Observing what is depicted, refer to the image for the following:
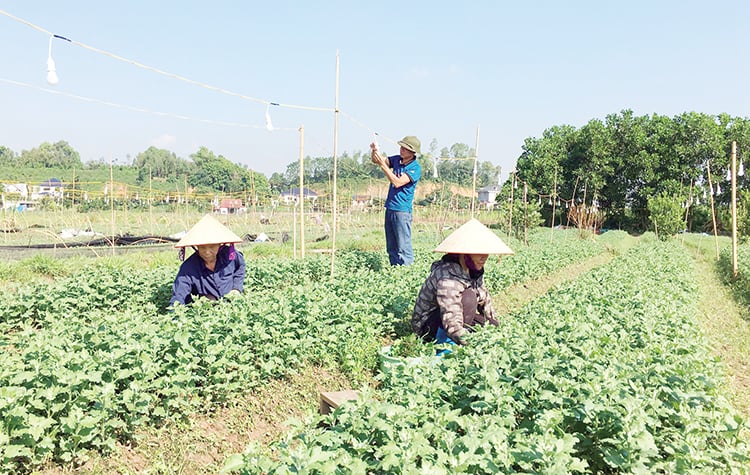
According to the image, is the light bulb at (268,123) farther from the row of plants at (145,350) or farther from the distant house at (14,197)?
the distant house at (14,197)

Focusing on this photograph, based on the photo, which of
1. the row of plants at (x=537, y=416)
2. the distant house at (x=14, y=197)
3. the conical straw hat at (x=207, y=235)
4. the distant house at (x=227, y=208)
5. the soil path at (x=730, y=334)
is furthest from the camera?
the distant house at (x=227, y=208)

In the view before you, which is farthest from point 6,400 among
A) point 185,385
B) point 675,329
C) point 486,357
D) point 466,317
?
point 675,329

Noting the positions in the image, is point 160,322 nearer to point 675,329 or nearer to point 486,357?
point 486,357

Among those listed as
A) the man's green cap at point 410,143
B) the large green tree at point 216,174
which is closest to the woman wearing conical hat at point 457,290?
the man's green cap at point 410,143

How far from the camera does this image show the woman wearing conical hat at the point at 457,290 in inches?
177

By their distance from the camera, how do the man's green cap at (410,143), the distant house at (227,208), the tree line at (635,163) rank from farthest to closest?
1. the tree line at (635,163)
2. the distant house at (227,208)
3. the man's green cap at (410,143)

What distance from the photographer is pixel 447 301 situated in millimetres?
4500

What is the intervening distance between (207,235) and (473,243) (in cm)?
267

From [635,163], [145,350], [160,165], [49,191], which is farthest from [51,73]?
[160,165]

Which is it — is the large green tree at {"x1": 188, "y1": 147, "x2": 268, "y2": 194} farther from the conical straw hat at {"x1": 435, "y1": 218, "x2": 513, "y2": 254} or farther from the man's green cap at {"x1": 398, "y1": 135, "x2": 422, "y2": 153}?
the conical straw hat at {"x1": 435, "y1": 218, "x2": 513, "y2": 254}

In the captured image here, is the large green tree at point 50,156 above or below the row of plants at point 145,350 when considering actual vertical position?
above

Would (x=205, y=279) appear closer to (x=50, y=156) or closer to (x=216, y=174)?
(x=216, y=174)

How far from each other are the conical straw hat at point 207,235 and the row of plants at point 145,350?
72cm

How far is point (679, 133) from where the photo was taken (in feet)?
102
